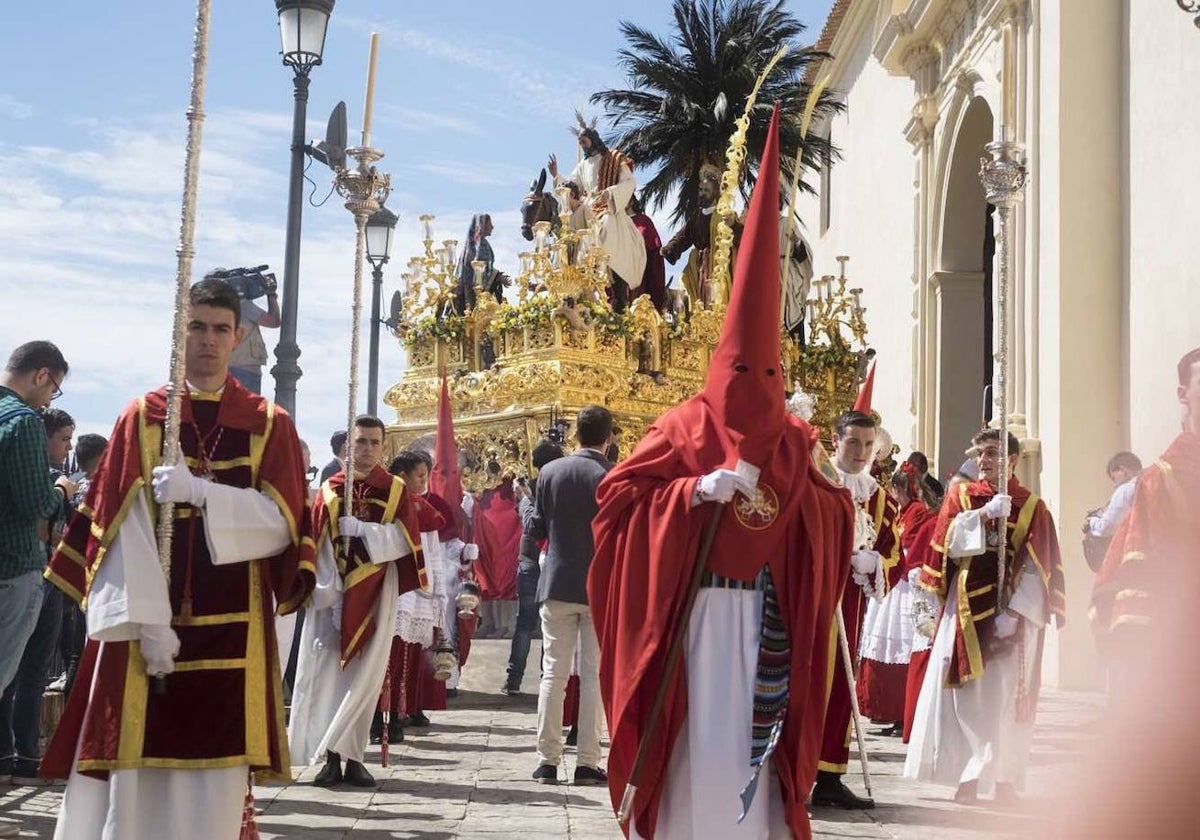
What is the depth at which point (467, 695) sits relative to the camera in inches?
553

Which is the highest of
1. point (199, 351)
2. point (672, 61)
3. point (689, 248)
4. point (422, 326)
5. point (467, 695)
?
point (672, 61)

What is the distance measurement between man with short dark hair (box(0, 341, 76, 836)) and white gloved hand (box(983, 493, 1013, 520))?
14.7 feet

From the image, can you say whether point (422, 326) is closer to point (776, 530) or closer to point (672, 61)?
point (672, 61)

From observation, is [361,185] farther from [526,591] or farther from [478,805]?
[526,591]

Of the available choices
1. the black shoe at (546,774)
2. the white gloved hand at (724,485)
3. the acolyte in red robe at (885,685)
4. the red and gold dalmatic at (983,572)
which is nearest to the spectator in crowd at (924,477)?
the acolyte in red robe at (885,685)

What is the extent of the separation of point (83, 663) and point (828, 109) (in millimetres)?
20428

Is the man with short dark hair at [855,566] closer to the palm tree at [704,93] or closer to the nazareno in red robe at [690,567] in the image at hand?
the nazareno in red robe at [690,567]

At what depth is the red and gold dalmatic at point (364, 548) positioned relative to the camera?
→ 836 centimetres

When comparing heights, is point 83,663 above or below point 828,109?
below

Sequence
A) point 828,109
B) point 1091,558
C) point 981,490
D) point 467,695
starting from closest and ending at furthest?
1. point 981,490
2. point 1091,558
3. point 467,695
4. point 828,109

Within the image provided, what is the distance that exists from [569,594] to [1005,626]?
2.32m

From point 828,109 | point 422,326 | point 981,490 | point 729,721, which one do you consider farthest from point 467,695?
point 828,109

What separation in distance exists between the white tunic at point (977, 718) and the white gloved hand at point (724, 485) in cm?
339

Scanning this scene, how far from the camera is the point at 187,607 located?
4.89 meters
